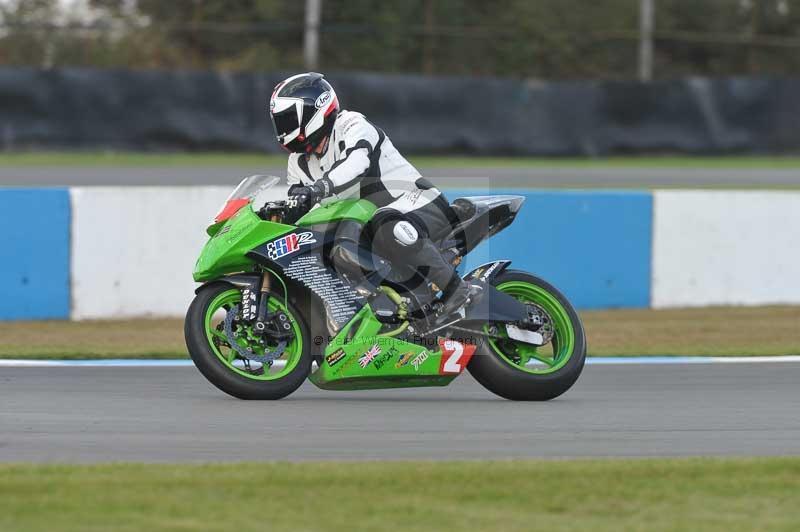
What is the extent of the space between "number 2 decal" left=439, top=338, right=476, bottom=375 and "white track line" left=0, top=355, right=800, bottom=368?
203 centimetres

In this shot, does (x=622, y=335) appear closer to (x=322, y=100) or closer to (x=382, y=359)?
(x=382, y=359)

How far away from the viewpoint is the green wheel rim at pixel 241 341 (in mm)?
6441

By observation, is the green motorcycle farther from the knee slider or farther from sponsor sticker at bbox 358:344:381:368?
the knee slider

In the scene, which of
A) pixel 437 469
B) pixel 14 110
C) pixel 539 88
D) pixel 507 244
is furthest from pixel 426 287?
pixel 539 88

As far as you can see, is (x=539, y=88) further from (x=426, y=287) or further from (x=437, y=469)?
(x=437, y=469)

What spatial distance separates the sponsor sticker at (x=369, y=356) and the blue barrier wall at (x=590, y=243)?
470cm

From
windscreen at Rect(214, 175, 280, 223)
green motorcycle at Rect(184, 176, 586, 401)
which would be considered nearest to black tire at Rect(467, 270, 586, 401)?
green motorcycle at Rect(184, 176, 586, 401)

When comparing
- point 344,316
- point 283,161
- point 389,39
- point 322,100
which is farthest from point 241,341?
point 389,39

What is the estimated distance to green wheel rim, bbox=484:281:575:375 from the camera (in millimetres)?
6691

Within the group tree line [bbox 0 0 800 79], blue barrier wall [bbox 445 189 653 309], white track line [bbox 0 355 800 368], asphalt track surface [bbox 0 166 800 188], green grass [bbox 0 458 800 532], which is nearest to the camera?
green grass [bbox 0 458 800 532]

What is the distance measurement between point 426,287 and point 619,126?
18.3 meters

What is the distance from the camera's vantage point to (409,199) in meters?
6.66

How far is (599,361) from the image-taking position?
8570mm

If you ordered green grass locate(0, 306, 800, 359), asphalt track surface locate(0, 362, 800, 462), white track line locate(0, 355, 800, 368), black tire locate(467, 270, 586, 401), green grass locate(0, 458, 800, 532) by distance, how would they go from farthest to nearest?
green grass locate(0, 306, 800, 359) → white track line locate(0, 355, 800, 368) → black tire locate(467, 270, 586, 401) → asphalt track surface locate(0, 362, 800, 462) → green grass locate(0, 458, 800, 532)
